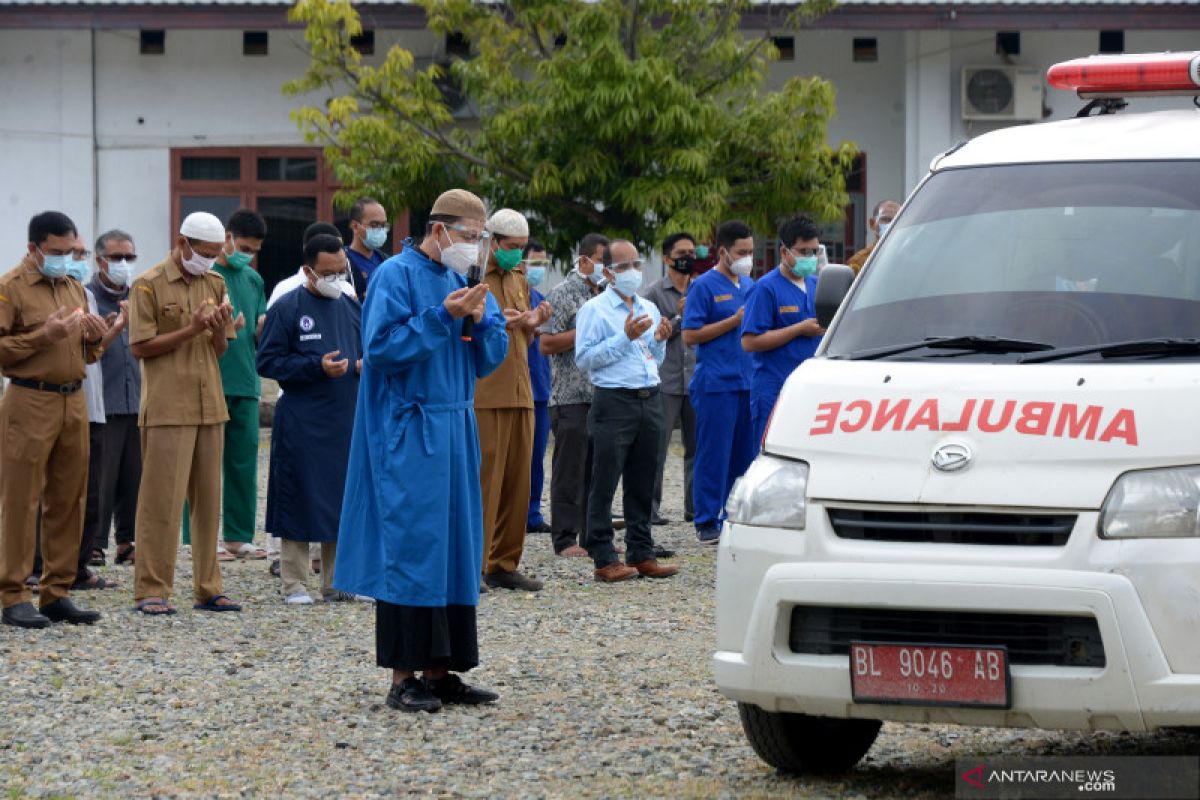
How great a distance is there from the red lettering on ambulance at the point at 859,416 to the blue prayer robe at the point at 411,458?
2138 millimetres

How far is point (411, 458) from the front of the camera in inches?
293

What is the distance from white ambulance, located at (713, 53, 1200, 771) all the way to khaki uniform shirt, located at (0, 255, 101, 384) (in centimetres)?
467

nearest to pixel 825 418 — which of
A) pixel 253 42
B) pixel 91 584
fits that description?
pixel 91 584

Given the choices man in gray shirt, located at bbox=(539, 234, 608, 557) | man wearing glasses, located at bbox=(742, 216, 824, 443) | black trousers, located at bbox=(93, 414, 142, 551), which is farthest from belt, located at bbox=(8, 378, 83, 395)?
man wearing glasses, located at bbox=(742, 216, 824, 443)

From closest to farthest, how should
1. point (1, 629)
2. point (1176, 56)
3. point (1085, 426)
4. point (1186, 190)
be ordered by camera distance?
point (1085, 426) < point (1186, 190) < point (1176, 56) < point (1, 629)

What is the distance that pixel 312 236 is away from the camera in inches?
427

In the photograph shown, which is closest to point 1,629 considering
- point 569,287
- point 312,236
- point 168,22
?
point 312,236

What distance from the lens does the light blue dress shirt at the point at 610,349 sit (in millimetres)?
10945

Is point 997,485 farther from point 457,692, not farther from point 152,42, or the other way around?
point 152,42

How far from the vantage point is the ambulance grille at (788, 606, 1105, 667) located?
5.27 metres

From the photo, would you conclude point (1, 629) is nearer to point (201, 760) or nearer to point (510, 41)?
point (201, 760)

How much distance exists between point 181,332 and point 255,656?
1858 mm

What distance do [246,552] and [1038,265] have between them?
7.42 metres

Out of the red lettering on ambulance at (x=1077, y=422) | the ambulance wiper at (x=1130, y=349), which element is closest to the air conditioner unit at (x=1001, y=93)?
the ambulance wiper at (x=1130, y=349)
